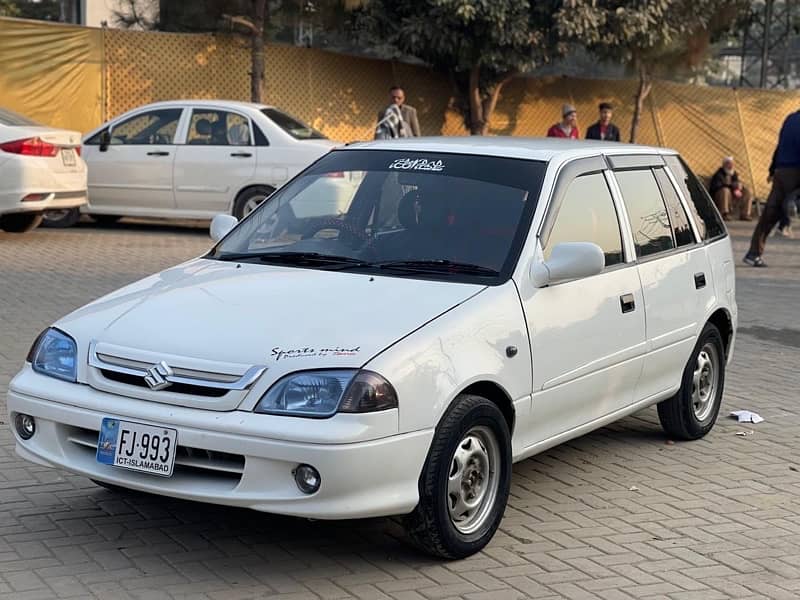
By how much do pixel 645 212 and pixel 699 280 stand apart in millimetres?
579

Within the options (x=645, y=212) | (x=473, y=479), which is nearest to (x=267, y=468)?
(x=473, y=479)

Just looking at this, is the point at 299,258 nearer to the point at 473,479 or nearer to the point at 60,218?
the point at 473,479

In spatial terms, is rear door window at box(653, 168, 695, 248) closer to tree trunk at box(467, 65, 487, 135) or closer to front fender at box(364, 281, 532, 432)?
front fender at box(364, 281, 532, 432)

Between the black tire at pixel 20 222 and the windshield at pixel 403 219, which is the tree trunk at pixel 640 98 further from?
the windshield at pixel 403 219

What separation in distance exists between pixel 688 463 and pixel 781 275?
28.8 ft

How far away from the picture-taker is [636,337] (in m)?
6.10

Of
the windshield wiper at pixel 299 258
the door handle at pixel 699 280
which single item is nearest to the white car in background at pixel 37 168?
the windshield wiper at pixel 299 258

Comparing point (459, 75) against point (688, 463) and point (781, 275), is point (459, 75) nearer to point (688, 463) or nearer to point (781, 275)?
point (781, 275)

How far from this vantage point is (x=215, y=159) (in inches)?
614

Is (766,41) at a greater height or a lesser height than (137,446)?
greater

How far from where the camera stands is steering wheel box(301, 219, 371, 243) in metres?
5.76

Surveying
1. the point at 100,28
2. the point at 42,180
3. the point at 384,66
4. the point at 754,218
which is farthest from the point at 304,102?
the point at 754,218

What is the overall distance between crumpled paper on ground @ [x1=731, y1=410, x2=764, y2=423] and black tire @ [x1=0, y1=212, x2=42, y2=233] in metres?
10.1

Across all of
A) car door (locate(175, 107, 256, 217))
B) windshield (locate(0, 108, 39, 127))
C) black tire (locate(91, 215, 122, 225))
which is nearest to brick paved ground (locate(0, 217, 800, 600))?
windshield (locate(0, 108, 39, 127))
